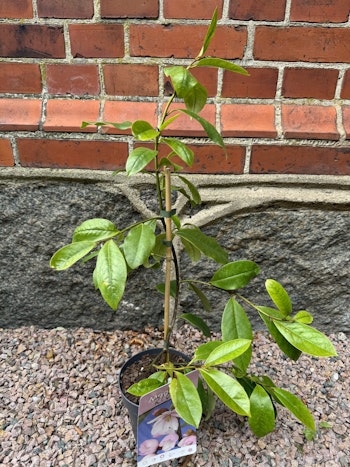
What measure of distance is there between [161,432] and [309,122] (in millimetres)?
811

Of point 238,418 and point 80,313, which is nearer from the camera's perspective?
point 238,418

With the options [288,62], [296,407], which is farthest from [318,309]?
[288,62]

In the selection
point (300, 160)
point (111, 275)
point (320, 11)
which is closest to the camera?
point (111, 275)

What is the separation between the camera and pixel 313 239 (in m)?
1.29

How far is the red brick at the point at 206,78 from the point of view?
1124 mm

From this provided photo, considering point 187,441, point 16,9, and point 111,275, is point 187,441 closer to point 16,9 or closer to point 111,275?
point 111,275

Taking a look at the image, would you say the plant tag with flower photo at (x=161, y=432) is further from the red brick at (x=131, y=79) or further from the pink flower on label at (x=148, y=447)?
the red brick at (x=131, y=79)

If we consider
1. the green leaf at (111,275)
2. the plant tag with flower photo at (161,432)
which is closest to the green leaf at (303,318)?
the plant tag with flower photo at (161,432)

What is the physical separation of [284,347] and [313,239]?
513 mm

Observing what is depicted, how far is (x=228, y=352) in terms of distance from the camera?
0.74 metres

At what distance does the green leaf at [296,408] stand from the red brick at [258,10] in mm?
847

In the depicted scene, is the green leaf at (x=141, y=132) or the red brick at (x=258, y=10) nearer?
the green leaf at (x=141, y=132)

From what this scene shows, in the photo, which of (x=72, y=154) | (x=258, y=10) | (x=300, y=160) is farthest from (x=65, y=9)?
(x=300, y=160)

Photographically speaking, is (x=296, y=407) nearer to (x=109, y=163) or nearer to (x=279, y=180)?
(x=279, y=180)
